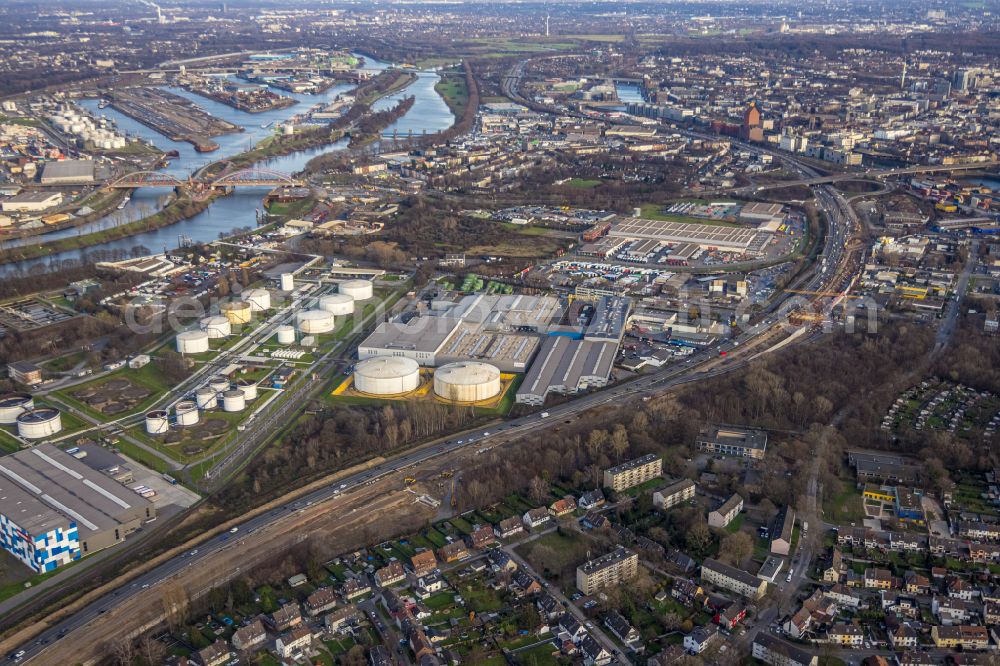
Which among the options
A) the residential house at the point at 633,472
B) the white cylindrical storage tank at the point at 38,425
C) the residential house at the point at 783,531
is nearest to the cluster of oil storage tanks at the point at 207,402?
the white cylindrical storage tank at the point at 38,425

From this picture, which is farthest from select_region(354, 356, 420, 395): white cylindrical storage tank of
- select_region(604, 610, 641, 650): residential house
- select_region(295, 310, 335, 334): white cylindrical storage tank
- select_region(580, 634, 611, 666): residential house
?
select_region(580, 634, 611, 666): residential house

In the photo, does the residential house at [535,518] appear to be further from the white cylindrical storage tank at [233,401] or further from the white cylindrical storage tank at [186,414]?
the white cylindrical storage tank at [186,414]

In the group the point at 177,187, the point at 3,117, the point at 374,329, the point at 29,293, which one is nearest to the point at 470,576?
the point at 374,329

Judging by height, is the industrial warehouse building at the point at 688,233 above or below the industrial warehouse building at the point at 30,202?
below

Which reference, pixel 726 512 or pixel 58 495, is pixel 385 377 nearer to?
pixel 58 495

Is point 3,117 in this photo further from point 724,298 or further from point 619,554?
point 619,554

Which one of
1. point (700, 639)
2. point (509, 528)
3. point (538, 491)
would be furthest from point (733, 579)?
point (538, 491)
